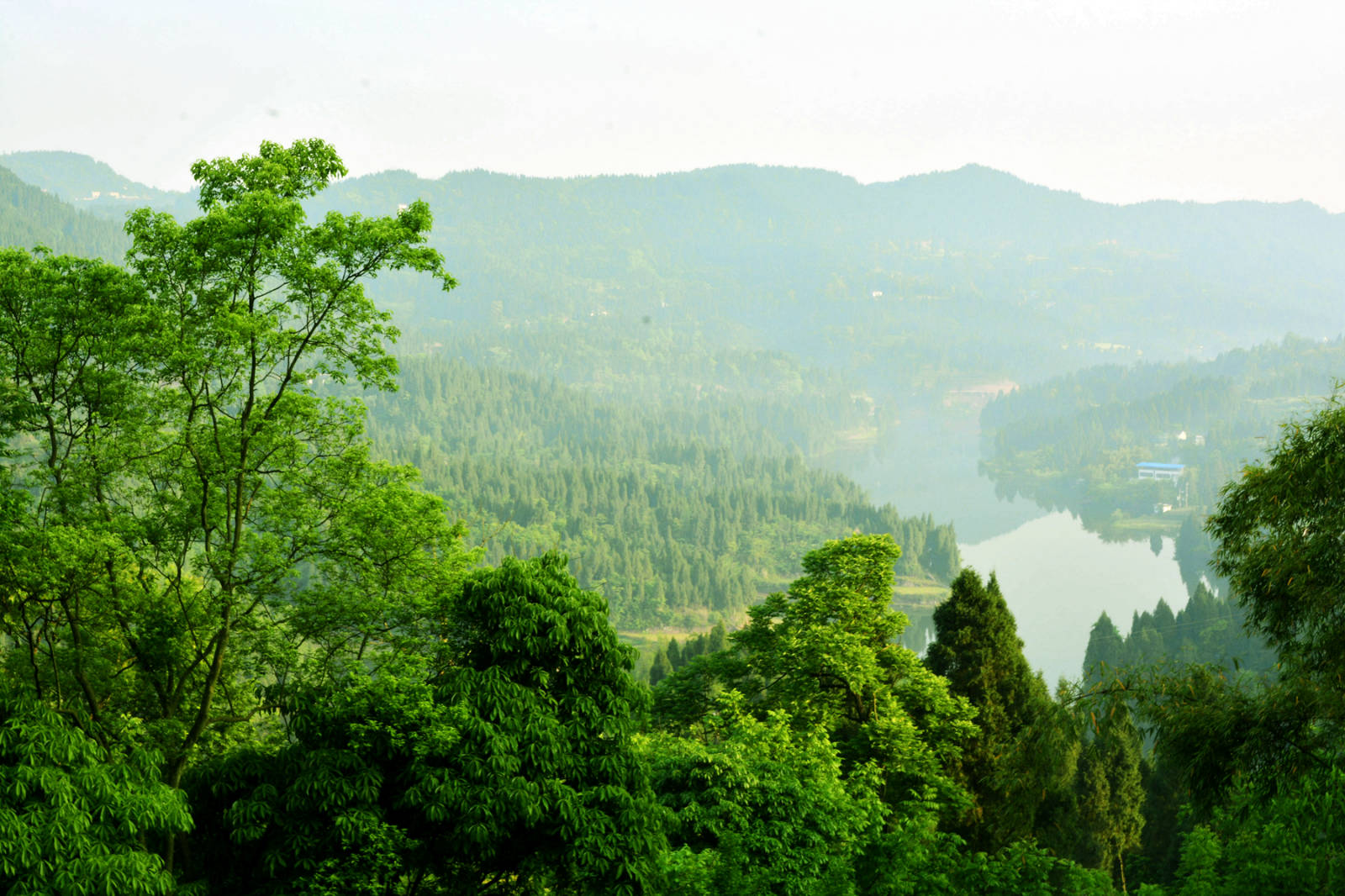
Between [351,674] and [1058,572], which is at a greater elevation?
[351,674]

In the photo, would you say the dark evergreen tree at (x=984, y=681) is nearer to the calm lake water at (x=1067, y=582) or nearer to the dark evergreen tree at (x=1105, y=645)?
the dark evergreen tree at (x=1105, y=645)

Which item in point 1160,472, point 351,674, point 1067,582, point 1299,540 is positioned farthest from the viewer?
point 1160,472

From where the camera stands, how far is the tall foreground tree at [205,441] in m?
12.5

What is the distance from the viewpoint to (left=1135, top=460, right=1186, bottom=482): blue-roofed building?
18412cm

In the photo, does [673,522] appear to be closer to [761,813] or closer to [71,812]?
[761,813]

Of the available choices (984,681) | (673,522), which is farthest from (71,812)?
(673,522)

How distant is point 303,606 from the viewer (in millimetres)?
14461

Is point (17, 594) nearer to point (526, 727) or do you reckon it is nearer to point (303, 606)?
point (303, 606)

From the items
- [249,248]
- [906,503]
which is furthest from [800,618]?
[906,503]

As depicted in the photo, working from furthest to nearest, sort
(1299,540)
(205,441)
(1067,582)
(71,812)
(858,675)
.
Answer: (1067,582) < (858,675) < (205,441) < (1299,540) < (71,812)

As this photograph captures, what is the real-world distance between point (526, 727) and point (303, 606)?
14.3 ft

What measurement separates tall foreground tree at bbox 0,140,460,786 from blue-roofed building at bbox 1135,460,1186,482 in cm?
19442

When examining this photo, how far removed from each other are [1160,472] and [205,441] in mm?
199062

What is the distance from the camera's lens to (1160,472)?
186m
